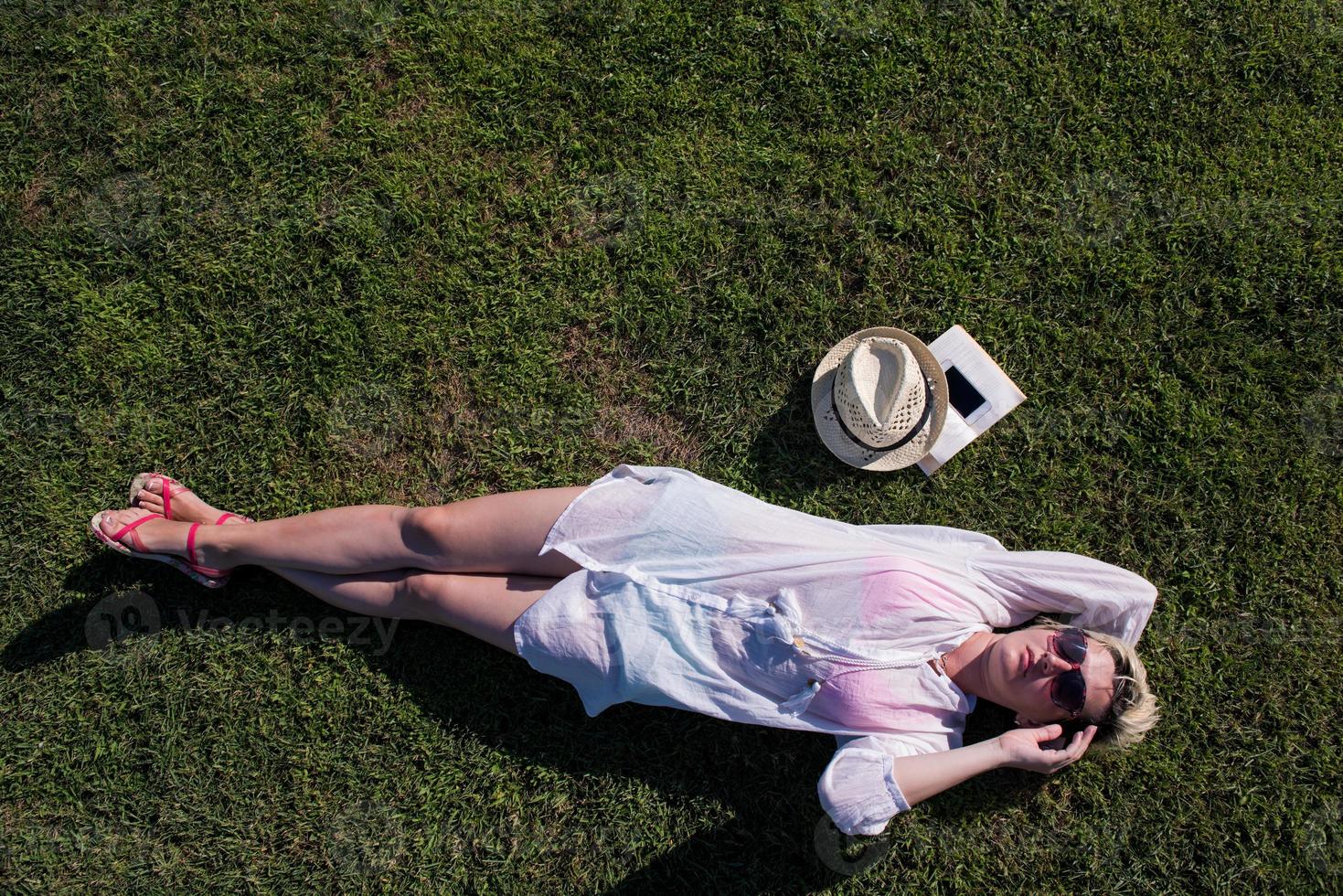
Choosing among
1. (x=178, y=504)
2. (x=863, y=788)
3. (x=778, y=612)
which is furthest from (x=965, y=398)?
(x=178, y=504)

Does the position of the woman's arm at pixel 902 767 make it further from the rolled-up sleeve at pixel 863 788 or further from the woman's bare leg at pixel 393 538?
the woman's bare leg at pixel 393 538

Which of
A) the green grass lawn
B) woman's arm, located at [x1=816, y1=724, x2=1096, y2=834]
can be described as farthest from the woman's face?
the green grass lawn

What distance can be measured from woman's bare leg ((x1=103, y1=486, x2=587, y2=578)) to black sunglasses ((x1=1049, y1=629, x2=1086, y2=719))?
2.16 m

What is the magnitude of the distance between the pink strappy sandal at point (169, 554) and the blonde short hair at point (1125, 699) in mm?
4050

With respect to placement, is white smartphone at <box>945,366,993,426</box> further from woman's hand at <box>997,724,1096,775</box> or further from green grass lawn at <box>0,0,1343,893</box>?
woman's hand at <box>997,724,1096,775</box>

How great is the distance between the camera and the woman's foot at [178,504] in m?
4.30

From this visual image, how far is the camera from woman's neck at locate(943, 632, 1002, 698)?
11.9 ft

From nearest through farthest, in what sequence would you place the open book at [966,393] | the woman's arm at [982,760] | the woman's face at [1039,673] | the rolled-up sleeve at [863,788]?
the rolled-up sleeve at [863,788], the woman's arm at [982,760], the woman's face at [1039,673], the open book at [966,393]

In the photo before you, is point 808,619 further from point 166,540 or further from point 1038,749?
point 166,540

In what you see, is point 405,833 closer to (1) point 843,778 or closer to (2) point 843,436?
(1) point 843,778

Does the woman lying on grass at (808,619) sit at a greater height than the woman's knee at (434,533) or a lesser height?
lesser

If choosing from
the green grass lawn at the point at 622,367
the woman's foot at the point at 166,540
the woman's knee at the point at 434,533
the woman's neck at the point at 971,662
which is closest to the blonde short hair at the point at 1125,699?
the woman's neck at the point at 971,662

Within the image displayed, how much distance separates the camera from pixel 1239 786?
4.25 metres

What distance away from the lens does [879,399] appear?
13.4ft
